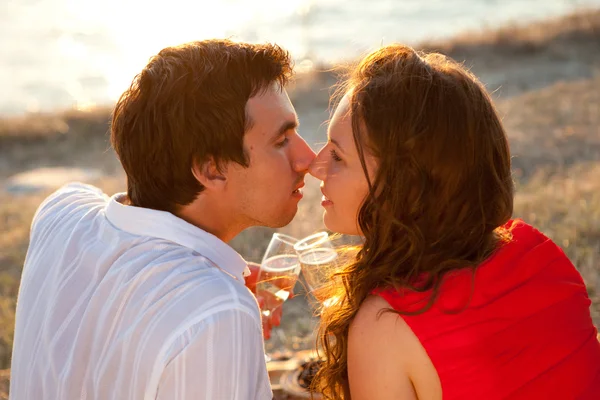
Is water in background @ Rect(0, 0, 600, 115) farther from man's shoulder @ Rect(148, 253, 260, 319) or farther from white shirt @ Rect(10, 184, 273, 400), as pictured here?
man's shoulder @ Rect(148, 253, 260, 319)

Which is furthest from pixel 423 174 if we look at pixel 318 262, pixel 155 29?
pixel 155 29

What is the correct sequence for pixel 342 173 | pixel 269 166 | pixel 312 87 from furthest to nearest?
pixel 312 87 → pixel 269 166 → pixel 342 173

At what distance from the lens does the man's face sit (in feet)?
9.18

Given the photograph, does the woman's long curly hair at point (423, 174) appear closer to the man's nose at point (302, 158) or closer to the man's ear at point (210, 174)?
the man's nose at point (302, 158)

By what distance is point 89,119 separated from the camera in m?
13.7

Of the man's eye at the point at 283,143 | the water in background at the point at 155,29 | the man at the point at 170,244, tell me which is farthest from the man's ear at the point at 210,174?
the water in background at the point at 155,29

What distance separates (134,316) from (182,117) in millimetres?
815

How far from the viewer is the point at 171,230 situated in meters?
2.37

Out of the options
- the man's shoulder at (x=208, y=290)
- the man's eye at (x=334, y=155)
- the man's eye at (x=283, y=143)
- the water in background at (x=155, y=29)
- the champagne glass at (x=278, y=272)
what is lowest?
the water in background at (x=155, y=29)

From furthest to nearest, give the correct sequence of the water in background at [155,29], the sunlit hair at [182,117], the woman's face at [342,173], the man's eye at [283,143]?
the water in background at [155,29] < the man's eye at [283,143] < the sunlit hair at [182,117] < the woman's face at [342,173]

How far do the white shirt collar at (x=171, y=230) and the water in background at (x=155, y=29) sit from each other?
73.2 ft

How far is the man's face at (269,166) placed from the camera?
280 centimetres

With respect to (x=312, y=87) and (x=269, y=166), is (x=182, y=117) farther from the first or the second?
(x=312, y=87)

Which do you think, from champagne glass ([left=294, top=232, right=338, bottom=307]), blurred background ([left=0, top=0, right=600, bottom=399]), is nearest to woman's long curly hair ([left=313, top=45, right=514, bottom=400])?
champagne glass ([left=294, top=232, right=338, bottom=307])
